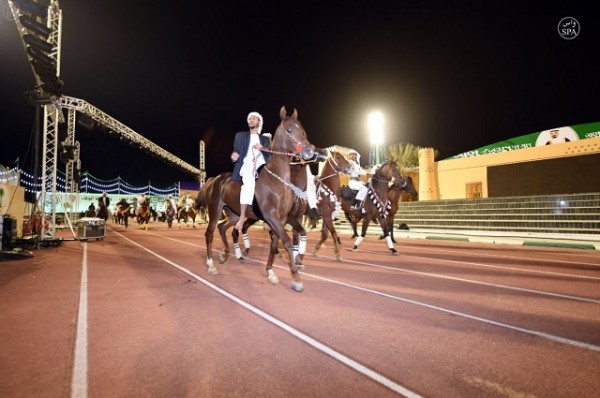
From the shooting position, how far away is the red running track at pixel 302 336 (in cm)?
207

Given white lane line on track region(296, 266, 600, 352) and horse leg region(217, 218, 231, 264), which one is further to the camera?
horse leg region(217, 218, 231, 264)

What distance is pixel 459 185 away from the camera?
2606 centimetres

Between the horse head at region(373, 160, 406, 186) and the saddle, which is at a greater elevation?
the horse head at region(373, 160, 406, 186)

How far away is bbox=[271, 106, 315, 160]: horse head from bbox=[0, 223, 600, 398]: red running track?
225 centimetres

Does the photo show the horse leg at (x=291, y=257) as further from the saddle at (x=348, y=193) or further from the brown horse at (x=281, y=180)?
the saddle at (x=348, y=193)

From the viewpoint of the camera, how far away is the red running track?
2.07 m

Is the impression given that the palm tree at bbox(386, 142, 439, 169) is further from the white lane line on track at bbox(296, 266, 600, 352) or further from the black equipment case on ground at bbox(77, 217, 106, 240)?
the white lane line on track at bbox(296, 266, 600, 352)

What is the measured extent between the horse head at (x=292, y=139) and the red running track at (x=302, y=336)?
225 centimetres

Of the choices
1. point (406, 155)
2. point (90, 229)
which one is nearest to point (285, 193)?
point (90, 229)

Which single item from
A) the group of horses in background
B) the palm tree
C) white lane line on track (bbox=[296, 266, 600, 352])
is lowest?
white lane line on track (bbox=[296, 266, 600, 352])

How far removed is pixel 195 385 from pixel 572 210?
18.3m

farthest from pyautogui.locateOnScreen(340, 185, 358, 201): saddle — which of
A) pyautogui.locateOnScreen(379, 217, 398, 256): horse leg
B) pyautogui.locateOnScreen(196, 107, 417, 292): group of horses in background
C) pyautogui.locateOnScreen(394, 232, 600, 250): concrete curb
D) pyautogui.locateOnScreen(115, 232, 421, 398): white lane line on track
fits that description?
pyautogui.locateOnScreen(115, 232, 421, 398): white lane line on track

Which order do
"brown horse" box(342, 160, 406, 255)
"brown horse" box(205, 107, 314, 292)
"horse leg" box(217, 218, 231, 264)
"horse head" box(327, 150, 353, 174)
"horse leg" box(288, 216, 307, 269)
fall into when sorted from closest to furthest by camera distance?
"brown horse" box(205, 107, 314, 292) < "horse leg" box(288, 216, 307, 269) < "horse leg" box(217, 218, 231, 264) < "horse head" box(327, 150, 353, 174) < "brown horse" box(342, 160, 406, 255)

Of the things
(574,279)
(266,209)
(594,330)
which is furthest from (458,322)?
(574,279)
